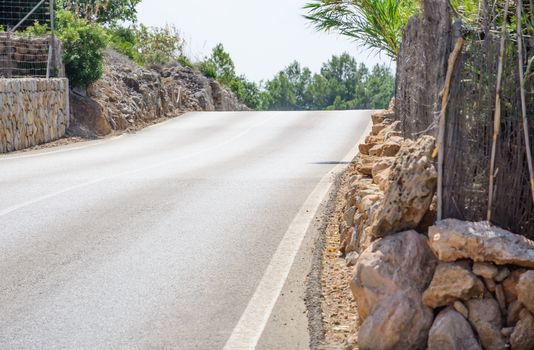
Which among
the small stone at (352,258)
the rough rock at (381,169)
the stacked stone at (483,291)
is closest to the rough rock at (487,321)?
the stacked stone at (483,291)

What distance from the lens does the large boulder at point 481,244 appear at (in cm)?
596

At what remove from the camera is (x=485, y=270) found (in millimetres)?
6023

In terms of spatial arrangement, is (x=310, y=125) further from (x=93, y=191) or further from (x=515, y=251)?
(x=515, y=251)

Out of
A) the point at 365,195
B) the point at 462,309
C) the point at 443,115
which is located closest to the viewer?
A: the point at 462,309

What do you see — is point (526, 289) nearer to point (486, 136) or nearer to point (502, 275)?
point (502, 275)

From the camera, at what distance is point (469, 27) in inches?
276

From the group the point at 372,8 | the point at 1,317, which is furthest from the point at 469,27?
the point at 372,8

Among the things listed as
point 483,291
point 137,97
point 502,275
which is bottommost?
point 483,291

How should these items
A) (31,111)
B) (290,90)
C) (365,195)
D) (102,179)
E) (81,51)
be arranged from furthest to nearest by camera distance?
1. (290,90)
2. (81,51)
3. (31,111)
4. (102,179)
5. (365,195)

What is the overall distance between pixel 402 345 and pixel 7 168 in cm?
1228

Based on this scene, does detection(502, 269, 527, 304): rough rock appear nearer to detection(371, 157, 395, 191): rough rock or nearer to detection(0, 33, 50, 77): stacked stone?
detection(371, 157, 395, 191): rough rock

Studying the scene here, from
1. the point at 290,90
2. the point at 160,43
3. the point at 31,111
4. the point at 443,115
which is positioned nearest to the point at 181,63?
the point at 160,43

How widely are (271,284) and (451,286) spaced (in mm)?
2349

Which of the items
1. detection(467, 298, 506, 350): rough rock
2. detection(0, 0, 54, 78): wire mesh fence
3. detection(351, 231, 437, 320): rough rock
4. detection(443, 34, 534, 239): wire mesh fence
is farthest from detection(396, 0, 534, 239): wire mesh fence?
detection(0, 0, 54, 78): wire mesh fence
